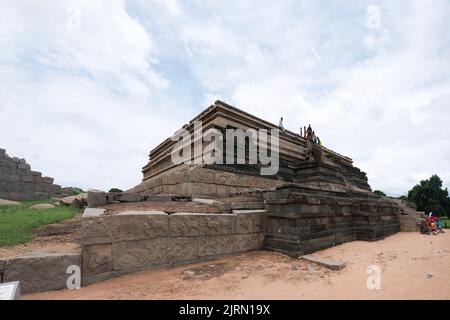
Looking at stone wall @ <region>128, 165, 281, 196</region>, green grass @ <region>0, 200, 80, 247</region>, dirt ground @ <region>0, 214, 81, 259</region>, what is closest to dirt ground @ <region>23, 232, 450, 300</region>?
dirt ground @ <region>0, 214, 81, 259</region>

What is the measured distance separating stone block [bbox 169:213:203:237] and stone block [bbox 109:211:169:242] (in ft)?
0.46

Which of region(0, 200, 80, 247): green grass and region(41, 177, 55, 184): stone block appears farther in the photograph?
region(41, 177, 55, 184): stone block

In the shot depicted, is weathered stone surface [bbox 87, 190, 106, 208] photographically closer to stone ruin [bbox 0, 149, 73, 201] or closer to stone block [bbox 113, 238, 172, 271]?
stone block [bbox 113, 238, 172, 271]

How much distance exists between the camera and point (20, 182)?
15047 mm

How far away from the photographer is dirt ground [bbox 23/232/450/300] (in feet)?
11.3

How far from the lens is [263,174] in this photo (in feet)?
36.7

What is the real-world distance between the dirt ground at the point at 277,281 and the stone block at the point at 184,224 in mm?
684

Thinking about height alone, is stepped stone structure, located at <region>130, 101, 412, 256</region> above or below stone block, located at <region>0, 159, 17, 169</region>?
below

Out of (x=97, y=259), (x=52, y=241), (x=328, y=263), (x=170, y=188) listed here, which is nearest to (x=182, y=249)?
(x=97, y=259)

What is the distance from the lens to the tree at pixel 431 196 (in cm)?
2957

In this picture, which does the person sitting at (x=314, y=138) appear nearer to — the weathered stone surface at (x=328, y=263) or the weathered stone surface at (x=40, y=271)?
the weathered stone surface at (x=328, y=263)
